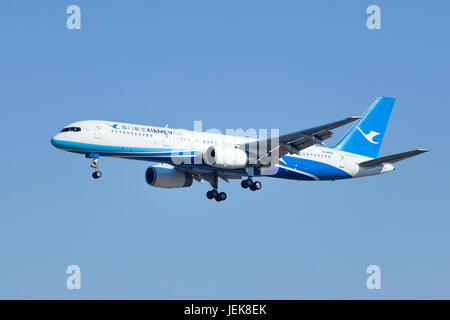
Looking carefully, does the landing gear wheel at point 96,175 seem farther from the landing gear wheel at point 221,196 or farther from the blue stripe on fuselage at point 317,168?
the blue stripe on fuselage at point 317,168

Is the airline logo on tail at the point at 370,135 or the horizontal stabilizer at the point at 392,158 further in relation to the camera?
the airline logo on tail at the point at 370,135

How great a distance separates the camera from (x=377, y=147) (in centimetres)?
6425

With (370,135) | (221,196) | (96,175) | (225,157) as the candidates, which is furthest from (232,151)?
(370,135)

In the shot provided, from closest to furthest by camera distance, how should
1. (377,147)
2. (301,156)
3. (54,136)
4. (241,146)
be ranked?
(54,136)
(241,146)
(301,156)
(377,147)

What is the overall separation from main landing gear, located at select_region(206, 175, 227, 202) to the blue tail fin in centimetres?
964

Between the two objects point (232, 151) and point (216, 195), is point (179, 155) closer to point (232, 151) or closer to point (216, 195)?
point (232, 151)

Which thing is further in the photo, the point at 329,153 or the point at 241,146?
the point at 329,153

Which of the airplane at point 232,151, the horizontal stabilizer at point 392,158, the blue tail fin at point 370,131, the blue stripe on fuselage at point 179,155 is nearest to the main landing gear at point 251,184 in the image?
the airplane at point 232,151

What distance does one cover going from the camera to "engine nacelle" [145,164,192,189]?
60.9 m

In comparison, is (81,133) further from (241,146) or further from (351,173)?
(351,173)

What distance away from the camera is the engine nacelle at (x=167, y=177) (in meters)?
60.9

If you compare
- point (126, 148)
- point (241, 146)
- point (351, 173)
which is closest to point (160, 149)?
point (126, 148)

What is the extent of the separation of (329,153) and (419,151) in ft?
28.0

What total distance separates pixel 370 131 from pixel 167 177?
16690 millimetres
